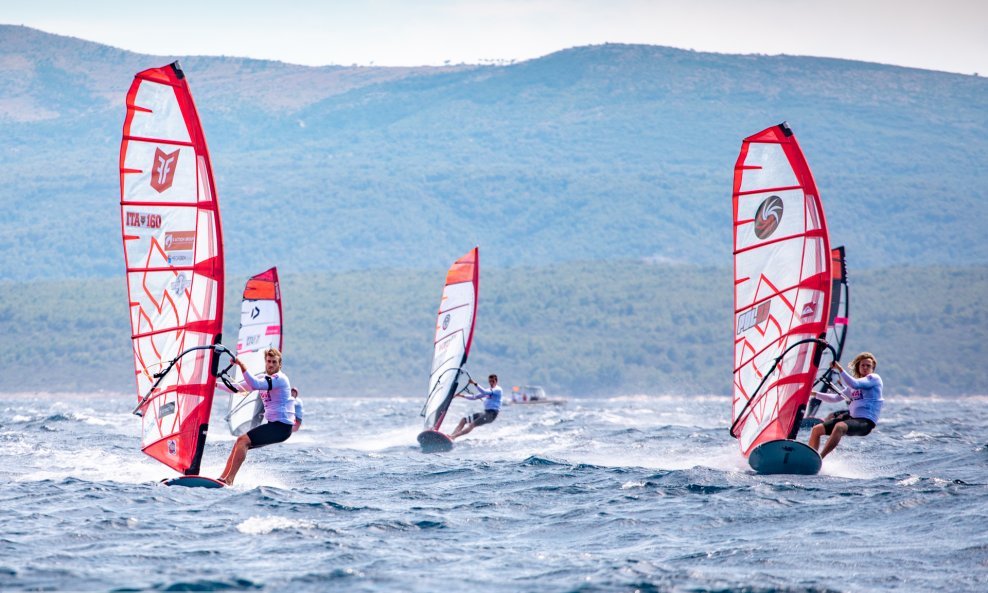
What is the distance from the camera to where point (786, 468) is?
843 inches

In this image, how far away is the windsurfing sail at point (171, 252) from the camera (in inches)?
761

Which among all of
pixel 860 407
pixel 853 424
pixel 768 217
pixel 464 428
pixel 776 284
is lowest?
pixel 464 428

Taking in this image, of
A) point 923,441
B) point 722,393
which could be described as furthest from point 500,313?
point 923,441

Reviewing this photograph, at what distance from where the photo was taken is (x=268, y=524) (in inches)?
649

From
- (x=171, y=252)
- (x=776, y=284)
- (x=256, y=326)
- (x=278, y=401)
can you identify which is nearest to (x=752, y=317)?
(x=776, y=284)

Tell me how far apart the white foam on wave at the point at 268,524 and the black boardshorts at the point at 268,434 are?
8.07 feet

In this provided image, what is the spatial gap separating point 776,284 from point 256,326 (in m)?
13.2

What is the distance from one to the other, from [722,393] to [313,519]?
4615 inches

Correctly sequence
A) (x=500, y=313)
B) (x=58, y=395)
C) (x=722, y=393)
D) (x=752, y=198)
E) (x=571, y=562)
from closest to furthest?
(x=571, y=562)
(x=752, y=198)
(x=58, y=395)
(x=722, y=393)
(x=500, y=313)

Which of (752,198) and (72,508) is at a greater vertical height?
(752,198)

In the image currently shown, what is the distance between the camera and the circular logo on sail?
22266 millimetres

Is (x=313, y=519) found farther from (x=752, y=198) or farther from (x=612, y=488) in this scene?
(x=752, y=198)

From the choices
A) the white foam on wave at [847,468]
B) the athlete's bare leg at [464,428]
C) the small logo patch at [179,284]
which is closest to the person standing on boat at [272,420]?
the small logo patch at [179,284]

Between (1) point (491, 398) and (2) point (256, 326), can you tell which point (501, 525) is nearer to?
(2) point (256, 326)
